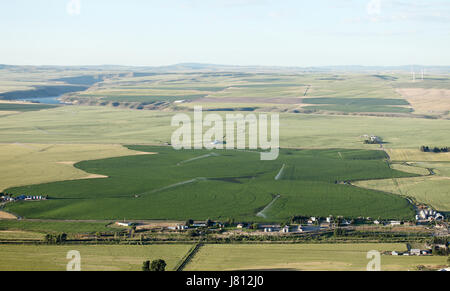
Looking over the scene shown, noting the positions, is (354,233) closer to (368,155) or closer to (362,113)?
(368,155)

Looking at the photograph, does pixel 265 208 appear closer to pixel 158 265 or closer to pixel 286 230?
pixel 286 230

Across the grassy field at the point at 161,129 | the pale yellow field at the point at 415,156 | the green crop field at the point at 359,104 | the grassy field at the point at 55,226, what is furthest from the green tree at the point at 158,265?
the green crop field at the point at 359,104

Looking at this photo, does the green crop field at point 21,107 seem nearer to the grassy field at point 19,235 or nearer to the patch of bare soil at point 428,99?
the grassy field at point 19,235

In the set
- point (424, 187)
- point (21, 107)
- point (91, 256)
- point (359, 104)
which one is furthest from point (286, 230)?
point (21, 107)

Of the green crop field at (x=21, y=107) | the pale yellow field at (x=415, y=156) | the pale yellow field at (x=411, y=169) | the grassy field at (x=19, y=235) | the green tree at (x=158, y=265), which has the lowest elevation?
the grassy field at (x=19, y=235)

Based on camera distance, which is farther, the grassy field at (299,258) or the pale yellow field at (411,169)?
the pale yellow field at (411,169)
